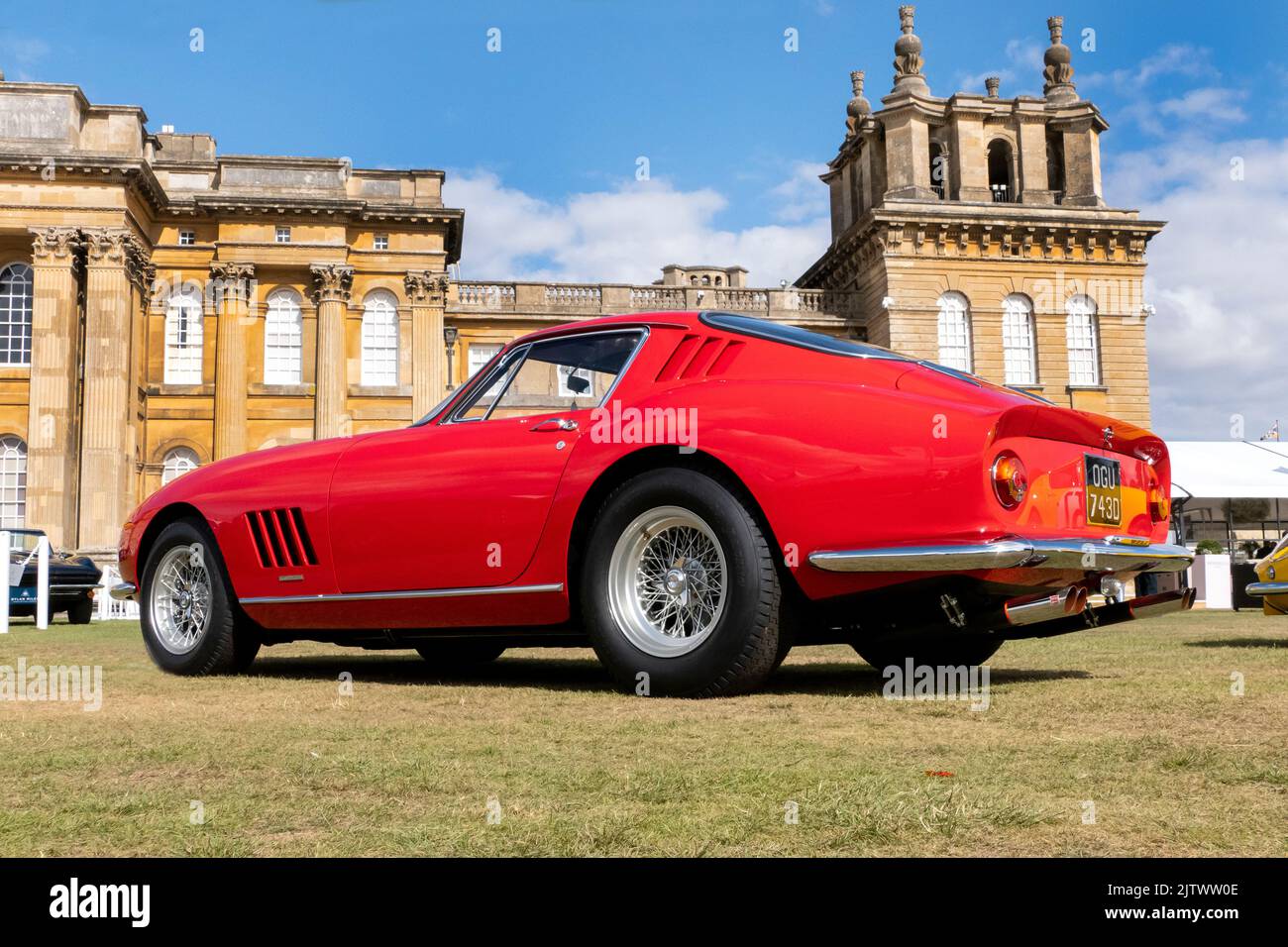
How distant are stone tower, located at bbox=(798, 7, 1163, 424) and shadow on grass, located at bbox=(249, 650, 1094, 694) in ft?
114

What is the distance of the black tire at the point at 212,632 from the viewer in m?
6.46

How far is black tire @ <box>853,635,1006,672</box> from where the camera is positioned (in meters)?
5.94

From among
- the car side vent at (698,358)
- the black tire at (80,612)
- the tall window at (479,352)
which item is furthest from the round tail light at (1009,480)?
the tall window at (479,352)

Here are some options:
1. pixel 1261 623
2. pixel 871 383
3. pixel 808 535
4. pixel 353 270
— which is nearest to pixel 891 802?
pixel 808 535

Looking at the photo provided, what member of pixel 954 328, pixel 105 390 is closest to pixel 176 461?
pixel 105 390

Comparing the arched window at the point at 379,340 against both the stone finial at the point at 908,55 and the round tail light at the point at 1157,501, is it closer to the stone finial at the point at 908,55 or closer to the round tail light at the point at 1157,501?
the stone finial at the point at 908,55

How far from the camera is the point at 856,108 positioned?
52.5 metres

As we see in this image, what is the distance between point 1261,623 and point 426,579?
11.3 m

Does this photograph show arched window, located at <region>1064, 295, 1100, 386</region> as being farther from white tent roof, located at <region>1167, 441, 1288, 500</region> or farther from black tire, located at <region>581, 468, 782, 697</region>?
black tire, located at <region>581, 468, 782, 697</region>

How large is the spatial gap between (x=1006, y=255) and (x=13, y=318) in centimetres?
3288

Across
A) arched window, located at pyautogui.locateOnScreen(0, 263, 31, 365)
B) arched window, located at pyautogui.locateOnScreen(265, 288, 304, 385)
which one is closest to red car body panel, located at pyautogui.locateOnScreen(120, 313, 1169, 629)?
arched window, located at pyautogui.locateOnScreen(265, 288, 304, 385)

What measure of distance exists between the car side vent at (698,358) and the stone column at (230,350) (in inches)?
1353
